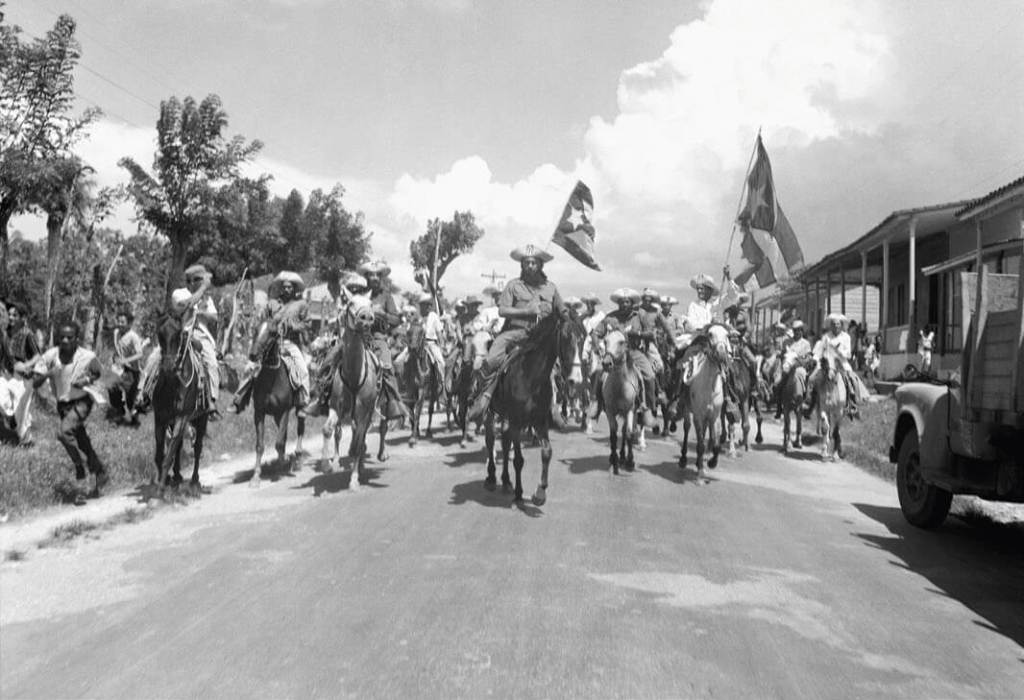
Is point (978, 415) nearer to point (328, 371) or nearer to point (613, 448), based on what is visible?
point (613, 448)

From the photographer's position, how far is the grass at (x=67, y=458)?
8828 mm

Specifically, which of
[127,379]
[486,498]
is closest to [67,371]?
[486,498]

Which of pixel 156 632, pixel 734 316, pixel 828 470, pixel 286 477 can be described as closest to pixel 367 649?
pixel 156 632

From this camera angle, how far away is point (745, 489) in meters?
11.1

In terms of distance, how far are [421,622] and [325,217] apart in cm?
7369

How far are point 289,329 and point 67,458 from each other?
3.43 metres

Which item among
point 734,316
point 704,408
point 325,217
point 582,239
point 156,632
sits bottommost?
point 156,632

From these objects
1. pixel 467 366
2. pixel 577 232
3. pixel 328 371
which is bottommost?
pixel 328 371

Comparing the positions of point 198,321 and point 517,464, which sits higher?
point 198,321

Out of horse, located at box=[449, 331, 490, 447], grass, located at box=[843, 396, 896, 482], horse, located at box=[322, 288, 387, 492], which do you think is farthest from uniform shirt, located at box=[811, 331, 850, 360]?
horse, located at box=[322, 288, 387, 492]

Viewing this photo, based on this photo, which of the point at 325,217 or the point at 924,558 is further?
the point at 325,217

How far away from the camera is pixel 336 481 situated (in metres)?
10.7

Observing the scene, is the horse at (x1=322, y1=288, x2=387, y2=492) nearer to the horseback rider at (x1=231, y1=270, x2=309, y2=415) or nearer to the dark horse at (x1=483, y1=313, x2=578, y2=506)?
the horseback rider at (x1=231, y1=270, x2=309, y2=415)

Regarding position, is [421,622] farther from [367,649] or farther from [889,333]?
[889,333]
